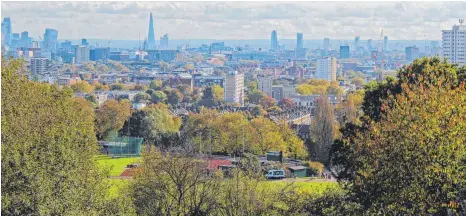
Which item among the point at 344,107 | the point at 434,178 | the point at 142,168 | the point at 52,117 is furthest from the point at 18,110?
the point at 344,107

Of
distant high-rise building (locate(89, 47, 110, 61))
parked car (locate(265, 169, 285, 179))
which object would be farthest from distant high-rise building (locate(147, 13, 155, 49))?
parked car (locate(265, 169, 285, 179))

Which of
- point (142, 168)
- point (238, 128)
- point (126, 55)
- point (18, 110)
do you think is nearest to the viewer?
point (18, 110)

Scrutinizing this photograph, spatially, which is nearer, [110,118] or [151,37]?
[110,118]

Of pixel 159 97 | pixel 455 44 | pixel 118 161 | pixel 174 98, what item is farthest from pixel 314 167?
pixel 455 44

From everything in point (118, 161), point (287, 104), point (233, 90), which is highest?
point (233, 90)

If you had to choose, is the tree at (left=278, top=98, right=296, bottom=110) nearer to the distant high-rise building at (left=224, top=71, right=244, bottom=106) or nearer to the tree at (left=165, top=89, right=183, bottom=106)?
the tree at (left=165, top=89, right=183, bottom=106)

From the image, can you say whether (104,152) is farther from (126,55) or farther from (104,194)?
(126,55)

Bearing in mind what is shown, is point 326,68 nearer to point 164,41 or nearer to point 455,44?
point 455,44

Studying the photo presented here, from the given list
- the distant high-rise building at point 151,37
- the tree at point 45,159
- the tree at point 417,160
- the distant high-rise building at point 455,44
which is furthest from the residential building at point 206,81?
the distant high-rise building at point 151,37
